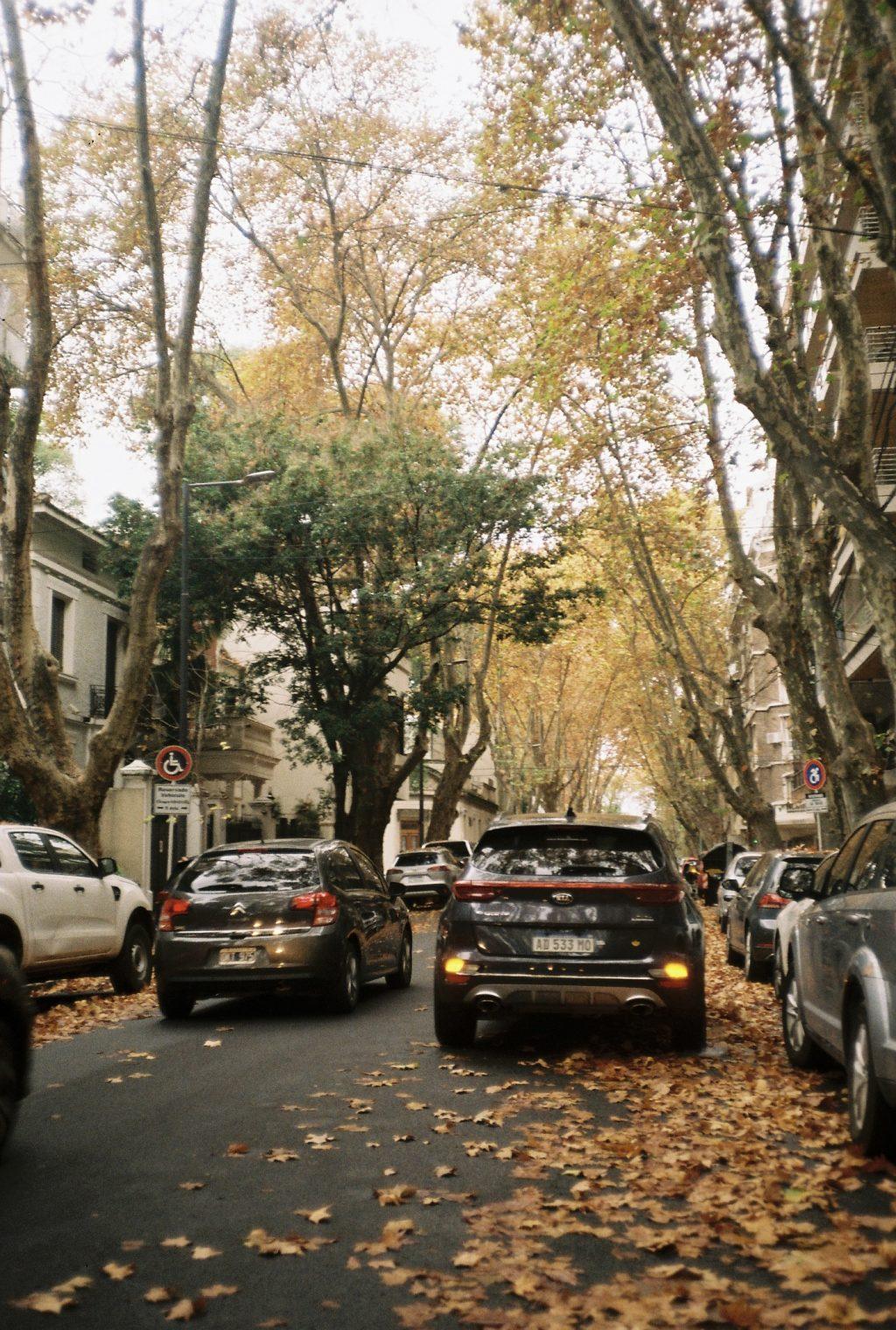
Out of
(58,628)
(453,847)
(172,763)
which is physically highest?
(58,628)

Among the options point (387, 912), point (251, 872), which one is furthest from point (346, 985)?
point (387, 912)

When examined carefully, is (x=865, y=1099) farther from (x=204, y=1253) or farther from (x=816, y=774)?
(x=816, y=774)

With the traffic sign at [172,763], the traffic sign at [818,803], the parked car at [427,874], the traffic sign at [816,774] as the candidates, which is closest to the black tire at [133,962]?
the traffic sign at [172,763]

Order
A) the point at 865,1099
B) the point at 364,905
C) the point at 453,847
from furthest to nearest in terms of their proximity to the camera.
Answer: the point at 453,847 < the point at 364,905 < the point at 865,1099

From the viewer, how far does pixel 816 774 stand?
2433 cm

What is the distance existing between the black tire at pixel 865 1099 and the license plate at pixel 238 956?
5972 millimetres

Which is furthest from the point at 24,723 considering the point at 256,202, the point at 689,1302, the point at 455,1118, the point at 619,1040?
the point at 256,202

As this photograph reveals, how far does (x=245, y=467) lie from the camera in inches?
1139

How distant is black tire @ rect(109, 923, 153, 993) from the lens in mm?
14281

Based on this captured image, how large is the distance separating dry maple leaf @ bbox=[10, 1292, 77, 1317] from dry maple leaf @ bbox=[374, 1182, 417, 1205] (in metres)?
1.53

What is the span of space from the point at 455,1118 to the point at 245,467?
2308 centimetres

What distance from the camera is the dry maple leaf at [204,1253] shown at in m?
4.82

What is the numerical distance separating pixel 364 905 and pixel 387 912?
2.99ft

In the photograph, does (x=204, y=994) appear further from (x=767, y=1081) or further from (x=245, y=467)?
(x=245, y=467)
